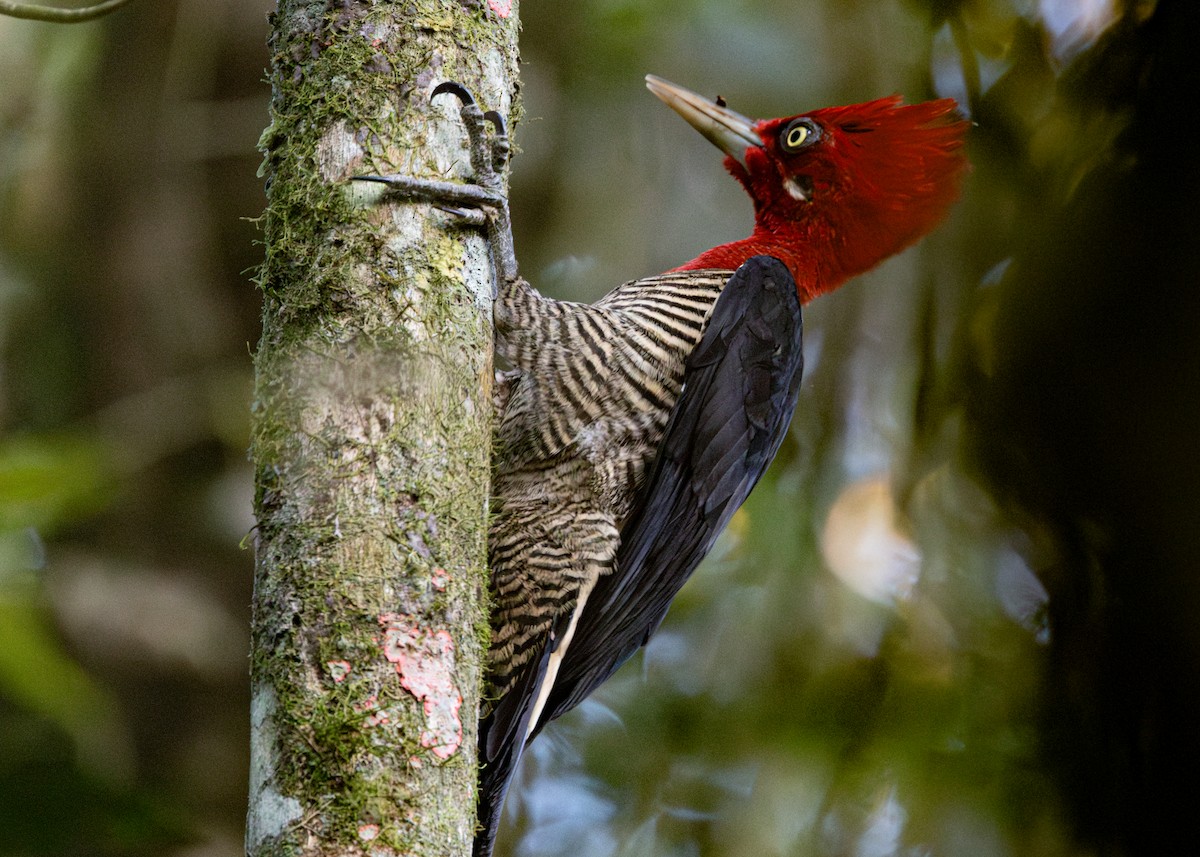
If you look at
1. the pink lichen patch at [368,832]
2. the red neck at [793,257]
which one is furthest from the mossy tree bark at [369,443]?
the red neck at [793,257]

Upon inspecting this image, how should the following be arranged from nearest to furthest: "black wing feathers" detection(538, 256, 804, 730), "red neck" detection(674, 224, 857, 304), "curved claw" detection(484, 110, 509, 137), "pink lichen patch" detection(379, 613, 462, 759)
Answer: "pink lichen patch" detection(379, 613, 462, 759) → "curved claw" detection(484, 110, 509, 137) → "black wing feathers" detection(538, 256, 804, 730) → "red neck" detection(674, 224, 857, 304)

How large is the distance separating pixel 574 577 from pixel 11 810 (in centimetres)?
130

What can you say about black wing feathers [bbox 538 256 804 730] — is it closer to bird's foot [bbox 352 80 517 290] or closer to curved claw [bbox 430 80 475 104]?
bird's foot [bbox 352 80 517 290]

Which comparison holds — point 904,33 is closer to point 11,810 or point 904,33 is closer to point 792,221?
point 792,221

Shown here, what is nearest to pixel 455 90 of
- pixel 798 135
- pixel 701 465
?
pixel 701 465

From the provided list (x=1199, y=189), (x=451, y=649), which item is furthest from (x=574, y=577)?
(x=1199, y=189)

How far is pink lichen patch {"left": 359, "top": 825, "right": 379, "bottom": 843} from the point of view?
5.43ft

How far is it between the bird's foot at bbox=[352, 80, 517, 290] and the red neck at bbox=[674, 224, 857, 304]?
1008mm

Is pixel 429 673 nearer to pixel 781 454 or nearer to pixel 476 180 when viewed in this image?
pixel 476 180

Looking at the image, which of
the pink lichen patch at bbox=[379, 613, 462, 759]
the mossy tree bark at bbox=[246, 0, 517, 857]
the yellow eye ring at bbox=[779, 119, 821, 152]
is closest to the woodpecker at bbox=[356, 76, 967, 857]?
the yellow eye ring at bbox=[779, 119, 821, 152]

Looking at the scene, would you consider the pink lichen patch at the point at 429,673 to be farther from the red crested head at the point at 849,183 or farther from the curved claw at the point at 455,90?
the red crested head at the point at 849,183

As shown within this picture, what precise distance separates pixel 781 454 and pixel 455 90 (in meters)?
3.07

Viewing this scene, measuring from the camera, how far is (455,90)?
87.6 inches

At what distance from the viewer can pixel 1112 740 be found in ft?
8.91
